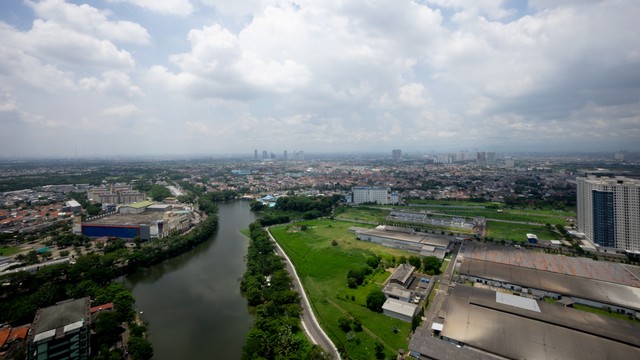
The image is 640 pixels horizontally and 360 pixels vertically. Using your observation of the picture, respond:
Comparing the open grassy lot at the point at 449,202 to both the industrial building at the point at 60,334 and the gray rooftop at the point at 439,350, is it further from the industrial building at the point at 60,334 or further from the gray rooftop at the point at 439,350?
the industrial building at the point at 60,334

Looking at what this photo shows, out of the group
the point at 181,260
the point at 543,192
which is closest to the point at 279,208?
the point at 181,260

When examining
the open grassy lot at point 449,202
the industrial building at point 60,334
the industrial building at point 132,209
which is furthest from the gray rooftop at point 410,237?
the industrial building at point 132,209

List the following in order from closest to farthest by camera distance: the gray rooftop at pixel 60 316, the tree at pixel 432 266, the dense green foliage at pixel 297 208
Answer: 1. the gray rooftop at pixel 60 316
2. the tree at pixel 432 266
3. the dense green foliage at pixel 297 208

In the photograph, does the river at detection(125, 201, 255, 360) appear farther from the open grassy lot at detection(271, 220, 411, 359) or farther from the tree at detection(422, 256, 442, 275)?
the tree at detection(422, 256, 442, 275)

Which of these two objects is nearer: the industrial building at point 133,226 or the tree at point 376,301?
the tree at point 376,301

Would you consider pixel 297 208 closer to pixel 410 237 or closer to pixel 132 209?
pixel 410 237
